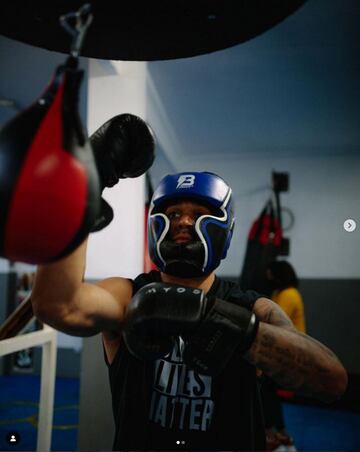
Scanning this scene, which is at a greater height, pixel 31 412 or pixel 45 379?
pixel 45 379

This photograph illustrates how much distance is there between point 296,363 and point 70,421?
293 cm

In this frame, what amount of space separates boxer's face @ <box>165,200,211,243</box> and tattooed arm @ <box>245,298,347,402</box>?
416 millimetres

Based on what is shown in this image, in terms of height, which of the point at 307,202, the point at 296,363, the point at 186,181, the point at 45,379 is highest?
the point at 307,202

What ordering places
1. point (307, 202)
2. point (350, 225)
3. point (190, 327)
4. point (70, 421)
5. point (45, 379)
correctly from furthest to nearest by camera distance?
point (307, 202), point (70, 421), point (45, 379), point (350, 225), point (190, 327)

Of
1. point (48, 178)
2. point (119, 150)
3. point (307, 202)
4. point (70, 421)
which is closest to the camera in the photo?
point (48, 178)

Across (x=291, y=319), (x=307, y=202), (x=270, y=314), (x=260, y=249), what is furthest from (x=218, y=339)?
(x=307, y=202)

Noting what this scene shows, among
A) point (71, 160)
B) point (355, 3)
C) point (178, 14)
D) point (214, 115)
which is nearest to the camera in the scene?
point (71, 160)

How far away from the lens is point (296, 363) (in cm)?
84

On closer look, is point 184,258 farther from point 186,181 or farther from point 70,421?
point 70,421

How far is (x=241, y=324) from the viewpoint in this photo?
803 mm

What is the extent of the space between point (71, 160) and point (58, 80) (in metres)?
0.15

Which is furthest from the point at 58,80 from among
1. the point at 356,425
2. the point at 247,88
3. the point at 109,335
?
the point at 356,425

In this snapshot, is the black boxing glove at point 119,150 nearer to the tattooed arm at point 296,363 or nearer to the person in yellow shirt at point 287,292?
the tattooed arm at point 296,363

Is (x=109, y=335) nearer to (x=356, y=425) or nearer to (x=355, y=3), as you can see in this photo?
(x=355, y=3)
